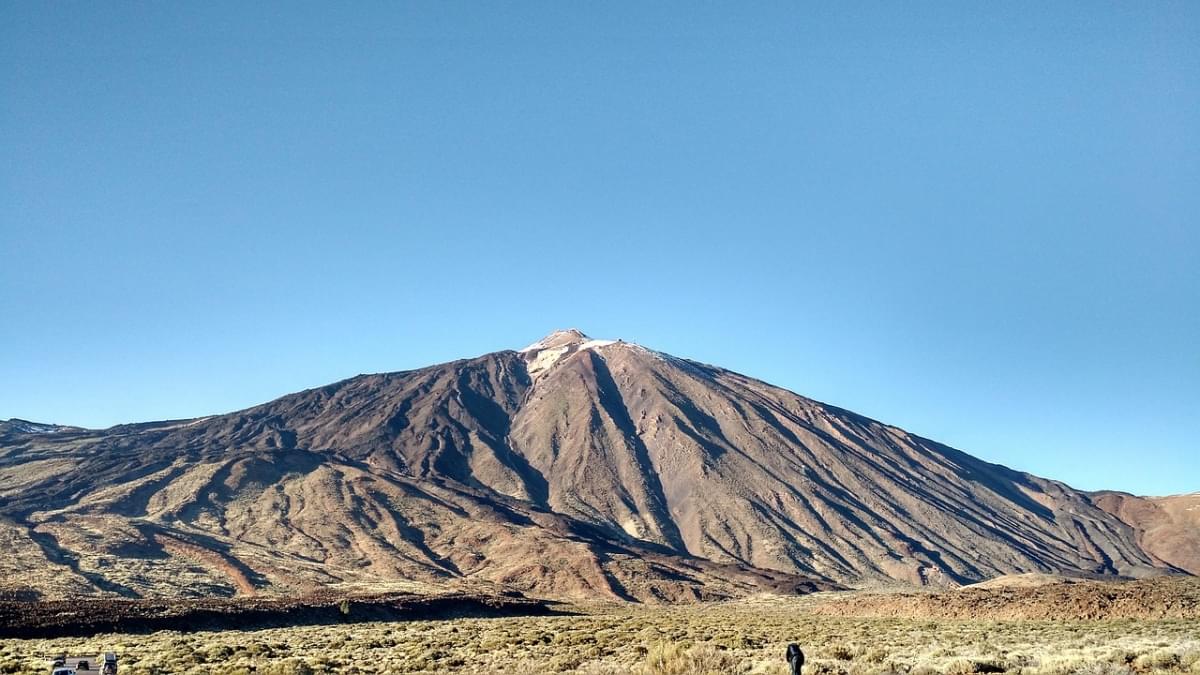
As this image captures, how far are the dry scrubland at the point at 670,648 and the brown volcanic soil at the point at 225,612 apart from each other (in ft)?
12.5

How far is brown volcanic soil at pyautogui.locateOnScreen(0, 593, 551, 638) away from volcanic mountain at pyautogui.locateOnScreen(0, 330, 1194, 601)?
569 inches

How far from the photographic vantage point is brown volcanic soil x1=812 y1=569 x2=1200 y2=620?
37125 mm

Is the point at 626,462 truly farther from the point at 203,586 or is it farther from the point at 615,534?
the point at 203,586

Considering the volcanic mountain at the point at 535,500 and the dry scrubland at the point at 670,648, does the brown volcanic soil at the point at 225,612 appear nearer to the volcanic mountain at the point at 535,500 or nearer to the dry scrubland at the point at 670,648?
the dry scrubland at the point at 670,648

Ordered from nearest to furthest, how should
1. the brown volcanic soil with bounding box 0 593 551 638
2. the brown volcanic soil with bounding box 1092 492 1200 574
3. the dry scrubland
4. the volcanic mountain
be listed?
the dry scrubland
the brown volcanic soil with bounding box 0 593 551 638
the volcanic mountain
the brown volcanic soil with bounding box 1092 492 1200 574

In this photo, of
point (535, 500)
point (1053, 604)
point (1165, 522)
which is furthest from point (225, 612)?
point (1165, 522)

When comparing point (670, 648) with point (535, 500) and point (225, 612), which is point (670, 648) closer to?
point (225, 612)

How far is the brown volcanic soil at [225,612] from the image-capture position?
40.5 meters

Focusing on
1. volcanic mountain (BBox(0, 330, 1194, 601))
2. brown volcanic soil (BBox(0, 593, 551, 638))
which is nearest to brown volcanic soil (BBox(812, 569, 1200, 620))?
brown volcanic soil (BBox(0, 593, 551, 638))

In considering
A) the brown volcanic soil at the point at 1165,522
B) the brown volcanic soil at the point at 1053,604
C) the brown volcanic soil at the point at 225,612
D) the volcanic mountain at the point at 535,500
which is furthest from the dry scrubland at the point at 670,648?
the brown volcanic soil at the point at 1165,522

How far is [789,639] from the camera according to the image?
29266 mm

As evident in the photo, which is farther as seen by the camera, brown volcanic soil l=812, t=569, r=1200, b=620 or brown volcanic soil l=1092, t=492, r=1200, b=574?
brown volcanic soil l=1092, t=492, r=1200, b=574

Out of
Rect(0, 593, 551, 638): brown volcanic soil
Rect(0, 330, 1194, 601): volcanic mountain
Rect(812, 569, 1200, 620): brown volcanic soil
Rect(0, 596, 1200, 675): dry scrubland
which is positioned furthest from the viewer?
Rect(0, 330, 1194, 601): volcanic mountain

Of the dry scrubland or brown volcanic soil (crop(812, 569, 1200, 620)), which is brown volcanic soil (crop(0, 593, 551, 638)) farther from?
brown volcanic soil (crop(812, 569, 1200, 620))
